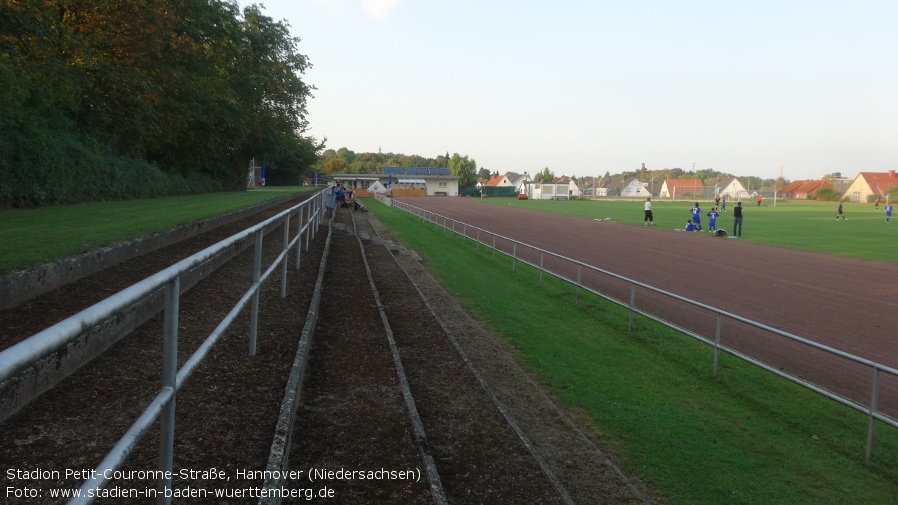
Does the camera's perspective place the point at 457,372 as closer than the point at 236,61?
Yes

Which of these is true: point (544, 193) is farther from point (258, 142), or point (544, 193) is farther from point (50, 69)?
point (50, 69)

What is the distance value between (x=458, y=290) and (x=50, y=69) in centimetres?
1259

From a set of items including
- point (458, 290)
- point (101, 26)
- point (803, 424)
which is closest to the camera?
point (803, 424)

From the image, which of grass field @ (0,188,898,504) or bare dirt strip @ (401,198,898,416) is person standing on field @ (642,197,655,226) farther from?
grass field @ (0,188,898,504)

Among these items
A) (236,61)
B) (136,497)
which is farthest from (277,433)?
(236,61)

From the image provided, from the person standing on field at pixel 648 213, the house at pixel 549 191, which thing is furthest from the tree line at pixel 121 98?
the house at pixel 549 191

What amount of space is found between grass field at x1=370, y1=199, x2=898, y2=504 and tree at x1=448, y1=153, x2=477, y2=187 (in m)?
147

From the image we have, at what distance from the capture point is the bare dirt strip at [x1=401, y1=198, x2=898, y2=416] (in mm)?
8734

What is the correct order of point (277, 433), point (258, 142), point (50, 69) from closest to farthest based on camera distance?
1. point (277, 433)
2. point (50, 69)
3. point (258, 142)

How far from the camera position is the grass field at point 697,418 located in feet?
16.3

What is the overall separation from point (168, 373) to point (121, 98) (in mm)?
24083

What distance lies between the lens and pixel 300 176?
94125 millimetres

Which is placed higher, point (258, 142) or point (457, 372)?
point (258, 142)

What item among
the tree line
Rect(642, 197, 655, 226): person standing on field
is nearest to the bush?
the tree line
